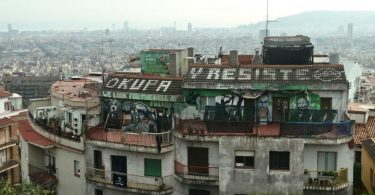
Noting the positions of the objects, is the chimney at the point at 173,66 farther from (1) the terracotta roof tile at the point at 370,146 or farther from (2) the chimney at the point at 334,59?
(1) the terracotta roof tile at the point at 370,146

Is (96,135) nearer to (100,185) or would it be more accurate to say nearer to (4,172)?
(100,185)

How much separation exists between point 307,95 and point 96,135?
37.6 ft

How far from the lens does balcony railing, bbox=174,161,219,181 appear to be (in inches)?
1037

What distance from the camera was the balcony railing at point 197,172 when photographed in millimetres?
26344

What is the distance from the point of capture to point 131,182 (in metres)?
28.7

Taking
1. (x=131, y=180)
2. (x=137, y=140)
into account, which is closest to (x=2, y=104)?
(x=131, y=180)

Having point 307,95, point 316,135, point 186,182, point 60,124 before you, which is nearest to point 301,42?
point 307,95

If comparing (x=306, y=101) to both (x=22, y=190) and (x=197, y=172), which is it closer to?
(x=197, y=172)

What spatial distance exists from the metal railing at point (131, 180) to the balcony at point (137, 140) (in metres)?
1.59

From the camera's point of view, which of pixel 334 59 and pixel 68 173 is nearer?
pixel 334 59

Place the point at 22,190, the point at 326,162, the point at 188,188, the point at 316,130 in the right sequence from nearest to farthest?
the point at 22,190 → the point at 316,130 → the point at 326,162 → the point at 188,188

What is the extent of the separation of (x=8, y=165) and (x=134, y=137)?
2029cm

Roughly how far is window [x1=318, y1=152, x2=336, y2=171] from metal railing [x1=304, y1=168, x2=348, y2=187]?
301 mm

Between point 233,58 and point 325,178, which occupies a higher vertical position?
point 233,58
